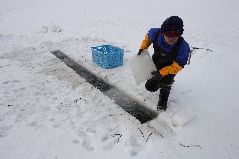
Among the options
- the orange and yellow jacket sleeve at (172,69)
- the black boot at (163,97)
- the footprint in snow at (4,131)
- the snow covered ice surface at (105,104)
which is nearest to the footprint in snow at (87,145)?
the snow covered ice surface at (105,104)

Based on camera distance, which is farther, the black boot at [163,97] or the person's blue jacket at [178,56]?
the black boot at [163,97]

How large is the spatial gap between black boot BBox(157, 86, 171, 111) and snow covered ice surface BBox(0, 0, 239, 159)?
12 centimetres

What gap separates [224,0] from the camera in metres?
12.3

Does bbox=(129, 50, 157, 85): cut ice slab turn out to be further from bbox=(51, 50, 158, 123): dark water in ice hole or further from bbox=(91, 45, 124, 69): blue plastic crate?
bbox=(91, 45, 124, 69): blue plastic crate

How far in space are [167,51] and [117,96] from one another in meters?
1.39

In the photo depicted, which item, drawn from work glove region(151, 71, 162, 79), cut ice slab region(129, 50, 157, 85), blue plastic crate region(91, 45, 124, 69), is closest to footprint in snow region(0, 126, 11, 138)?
cut ice slab region(129, 50, 157, 85)

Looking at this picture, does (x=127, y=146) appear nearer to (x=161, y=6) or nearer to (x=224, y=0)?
(x=161, y=6)

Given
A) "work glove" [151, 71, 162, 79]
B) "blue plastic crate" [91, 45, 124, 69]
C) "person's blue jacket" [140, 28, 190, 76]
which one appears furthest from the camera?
"blue plastic crate" [91, 45, 124, 69]

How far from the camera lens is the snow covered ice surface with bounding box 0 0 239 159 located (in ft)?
9.96

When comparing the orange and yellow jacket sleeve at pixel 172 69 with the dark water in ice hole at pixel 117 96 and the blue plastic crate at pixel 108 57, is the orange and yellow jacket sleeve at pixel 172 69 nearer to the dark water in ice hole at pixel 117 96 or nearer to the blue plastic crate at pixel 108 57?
the dark water in ice hole at pixel 117 96

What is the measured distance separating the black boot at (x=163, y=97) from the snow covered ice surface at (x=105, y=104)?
12cm

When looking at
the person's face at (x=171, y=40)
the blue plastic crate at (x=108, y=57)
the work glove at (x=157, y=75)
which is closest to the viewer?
the person's face at (x=171, y=40)

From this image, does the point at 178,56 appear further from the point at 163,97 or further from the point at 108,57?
the point at 108,57

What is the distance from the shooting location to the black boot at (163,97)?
366 cm
